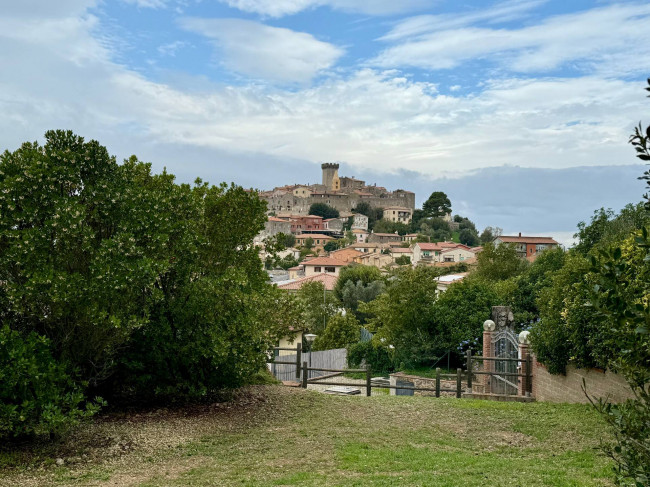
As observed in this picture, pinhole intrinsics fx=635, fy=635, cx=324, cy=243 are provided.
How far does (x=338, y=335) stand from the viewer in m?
33.3

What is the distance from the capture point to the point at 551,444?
10633 millimetres

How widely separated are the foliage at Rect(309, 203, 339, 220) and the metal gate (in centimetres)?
13401

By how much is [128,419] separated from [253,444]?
120 inches

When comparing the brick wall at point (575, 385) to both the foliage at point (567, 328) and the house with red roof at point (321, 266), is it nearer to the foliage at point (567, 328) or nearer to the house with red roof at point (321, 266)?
the foliage at point (567, 328)

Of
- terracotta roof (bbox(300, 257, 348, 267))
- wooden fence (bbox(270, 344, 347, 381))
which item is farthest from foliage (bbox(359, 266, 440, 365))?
terracotta roof (bbox(300, 257, 348, 267))

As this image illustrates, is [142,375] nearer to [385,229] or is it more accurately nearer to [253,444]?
[253,444]

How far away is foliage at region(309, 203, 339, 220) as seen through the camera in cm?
15362

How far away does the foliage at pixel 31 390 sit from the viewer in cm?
970

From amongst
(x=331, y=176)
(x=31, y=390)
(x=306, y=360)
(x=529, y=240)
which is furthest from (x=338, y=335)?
(x=331, y=176)

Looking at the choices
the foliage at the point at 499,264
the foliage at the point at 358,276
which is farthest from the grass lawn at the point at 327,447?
the foliage at the point at 358,276

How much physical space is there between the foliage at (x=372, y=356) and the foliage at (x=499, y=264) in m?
18.8

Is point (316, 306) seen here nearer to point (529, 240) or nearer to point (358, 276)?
point (358, 276)

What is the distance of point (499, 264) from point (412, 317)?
21323 millimetres

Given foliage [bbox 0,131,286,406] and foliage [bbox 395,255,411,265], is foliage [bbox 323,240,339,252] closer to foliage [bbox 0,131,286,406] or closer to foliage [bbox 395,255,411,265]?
foliage [bbox 395,255,411,265]
